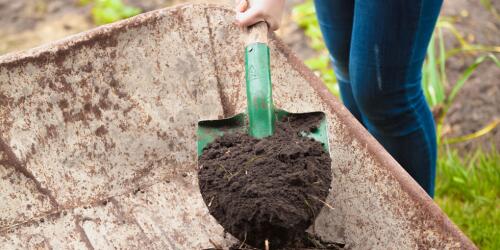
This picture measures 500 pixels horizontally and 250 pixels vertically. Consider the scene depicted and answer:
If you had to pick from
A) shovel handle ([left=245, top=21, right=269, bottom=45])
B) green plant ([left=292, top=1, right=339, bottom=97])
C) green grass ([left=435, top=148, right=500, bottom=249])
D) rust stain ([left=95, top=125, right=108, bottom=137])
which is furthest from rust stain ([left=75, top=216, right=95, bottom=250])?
green plant ([left=292, top=1, right=339, bottom=97])

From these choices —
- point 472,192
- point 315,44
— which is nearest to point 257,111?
point 472,192

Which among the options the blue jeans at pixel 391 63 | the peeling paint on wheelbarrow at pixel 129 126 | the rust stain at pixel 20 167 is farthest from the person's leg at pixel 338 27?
the rust stain at pixel 20 167

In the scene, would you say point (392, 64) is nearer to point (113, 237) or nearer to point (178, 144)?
point (178, 144)

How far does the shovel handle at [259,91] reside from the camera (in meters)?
1.35

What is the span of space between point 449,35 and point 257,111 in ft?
5.42

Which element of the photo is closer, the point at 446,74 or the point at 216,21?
the point at 216,21

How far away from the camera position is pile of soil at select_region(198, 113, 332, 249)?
3.87 feet

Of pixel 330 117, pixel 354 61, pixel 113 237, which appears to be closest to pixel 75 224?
pixel 113 237

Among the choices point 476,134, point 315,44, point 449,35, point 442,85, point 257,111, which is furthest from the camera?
point 315,44

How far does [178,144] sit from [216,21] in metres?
0.32

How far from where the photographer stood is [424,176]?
1.66m

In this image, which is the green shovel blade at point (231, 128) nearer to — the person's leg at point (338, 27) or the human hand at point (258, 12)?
the human hand at point (258, 12)

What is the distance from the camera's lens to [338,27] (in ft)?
5.38

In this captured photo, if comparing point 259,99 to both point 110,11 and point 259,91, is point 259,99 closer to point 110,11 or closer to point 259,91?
point 259,91
